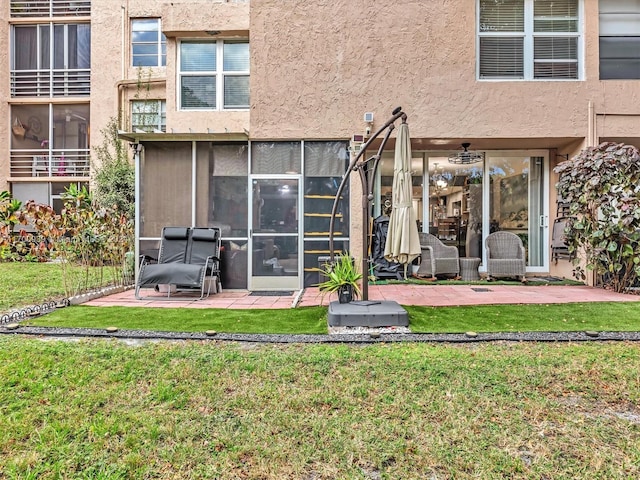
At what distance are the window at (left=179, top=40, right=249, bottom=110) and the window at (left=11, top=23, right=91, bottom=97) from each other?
814 centimetres

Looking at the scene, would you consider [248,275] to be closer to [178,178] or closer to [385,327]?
[178,178]

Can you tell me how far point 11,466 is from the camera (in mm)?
1927

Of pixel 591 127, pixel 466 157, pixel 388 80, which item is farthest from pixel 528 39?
pixel 388 80

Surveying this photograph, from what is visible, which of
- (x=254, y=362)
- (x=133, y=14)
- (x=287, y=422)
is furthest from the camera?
(x=133, y=14)

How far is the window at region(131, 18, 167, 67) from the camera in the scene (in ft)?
42.6

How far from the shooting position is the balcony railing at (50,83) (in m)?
13.8

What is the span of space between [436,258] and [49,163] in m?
13.6

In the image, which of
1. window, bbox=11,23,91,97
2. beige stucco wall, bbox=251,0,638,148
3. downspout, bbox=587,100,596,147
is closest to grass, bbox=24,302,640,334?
downspout, bbox=587,100,596,147

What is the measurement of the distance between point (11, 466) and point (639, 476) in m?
2.99

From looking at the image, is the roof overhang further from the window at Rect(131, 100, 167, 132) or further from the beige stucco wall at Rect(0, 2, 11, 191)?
the beige stucco wall at Rect(0, 2, 11, 191)

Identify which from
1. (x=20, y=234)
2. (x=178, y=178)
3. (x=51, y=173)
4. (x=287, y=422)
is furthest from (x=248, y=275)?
(x=51, y=173)

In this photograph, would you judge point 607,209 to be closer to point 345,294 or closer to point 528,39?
point 528,39

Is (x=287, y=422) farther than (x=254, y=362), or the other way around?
(x=254, y=362)

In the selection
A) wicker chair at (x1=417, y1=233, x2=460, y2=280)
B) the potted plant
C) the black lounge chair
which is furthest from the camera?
wicker chair at (x1=417, y1=233, x2=460, y2=280)
